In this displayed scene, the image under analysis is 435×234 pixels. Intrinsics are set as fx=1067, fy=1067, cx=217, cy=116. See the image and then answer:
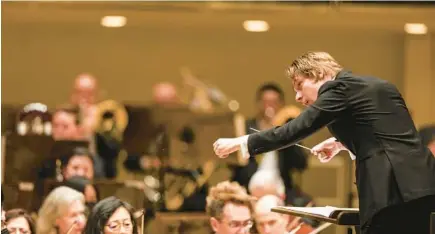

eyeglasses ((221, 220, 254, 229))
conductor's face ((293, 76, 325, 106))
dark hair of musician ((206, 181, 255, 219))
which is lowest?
eyeglasses ((221, 220, 254, 229))

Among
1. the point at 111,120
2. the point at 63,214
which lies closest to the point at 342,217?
the point at 63,214

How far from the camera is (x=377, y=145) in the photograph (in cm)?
425

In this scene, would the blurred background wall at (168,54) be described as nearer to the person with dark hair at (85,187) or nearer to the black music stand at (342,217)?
the person with dark hair at (85,187)

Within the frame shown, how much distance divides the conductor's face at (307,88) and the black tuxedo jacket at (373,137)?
0.55ft

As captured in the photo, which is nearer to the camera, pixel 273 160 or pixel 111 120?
pixel 273 160

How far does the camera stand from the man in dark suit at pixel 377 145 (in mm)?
4223

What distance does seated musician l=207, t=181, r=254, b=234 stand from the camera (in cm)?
584

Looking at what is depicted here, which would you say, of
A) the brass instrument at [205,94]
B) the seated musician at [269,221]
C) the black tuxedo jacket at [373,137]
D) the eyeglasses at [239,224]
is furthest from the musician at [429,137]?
the brass instrument at [205,94]

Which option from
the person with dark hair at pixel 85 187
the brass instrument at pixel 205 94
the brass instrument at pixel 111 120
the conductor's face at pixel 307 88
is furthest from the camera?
the brass instrument at pixel 205 94

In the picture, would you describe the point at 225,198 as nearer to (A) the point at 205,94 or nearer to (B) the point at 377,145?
(B) the point at 377,145

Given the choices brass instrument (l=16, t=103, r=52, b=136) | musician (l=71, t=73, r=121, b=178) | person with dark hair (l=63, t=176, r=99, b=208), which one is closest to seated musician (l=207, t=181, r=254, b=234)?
person with dark hair (l=63, t=176, r=99, b=208)

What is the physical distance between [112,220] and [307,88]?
1.48 m

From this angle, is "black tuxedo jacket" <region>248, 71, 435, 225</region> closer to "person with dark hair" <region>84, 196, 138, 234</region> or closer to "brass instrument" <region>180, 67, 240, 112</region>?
"person with dark hair" <region>84, 196, 138, 234</region>

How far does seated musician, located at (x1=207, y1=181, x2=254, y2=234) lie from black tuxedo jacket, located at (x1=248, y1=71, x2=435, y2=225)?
1.60m
